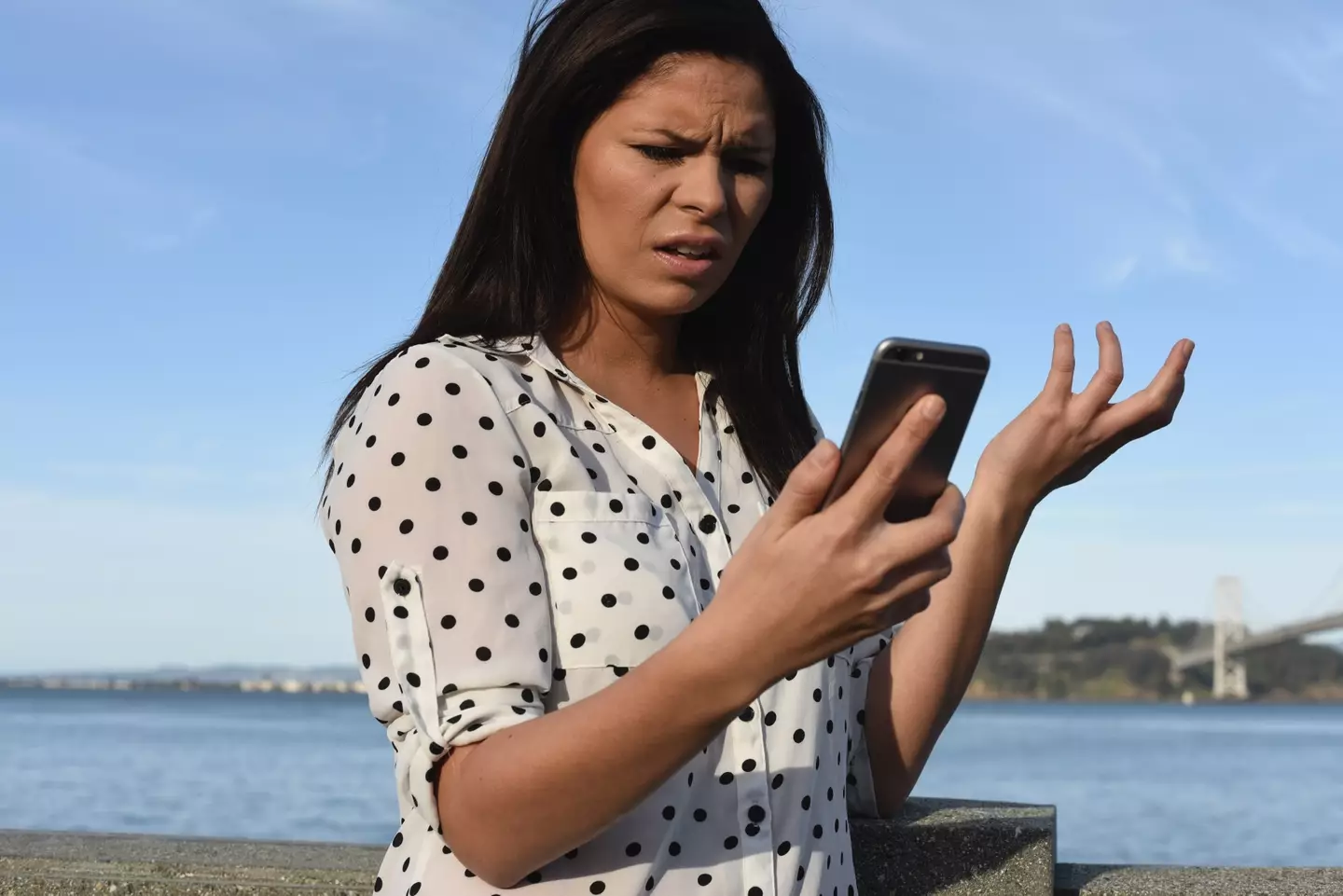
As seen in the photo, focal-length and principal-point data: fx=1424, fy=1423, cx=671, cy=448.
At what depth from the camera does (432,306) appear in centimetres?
183

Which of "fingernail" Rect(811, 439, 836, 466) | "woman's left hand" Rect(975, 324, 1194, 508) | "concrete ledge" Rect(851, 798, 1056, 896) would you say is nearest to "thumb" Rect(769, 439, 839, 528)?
"fingernail" Rect(811, 439, 836, 466)

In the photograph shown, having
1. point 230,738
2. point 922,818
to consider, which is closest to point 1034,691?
point 230,738

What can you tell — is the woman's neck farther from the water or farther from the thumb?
the water

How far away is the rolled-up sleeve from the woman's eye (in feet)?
1.30

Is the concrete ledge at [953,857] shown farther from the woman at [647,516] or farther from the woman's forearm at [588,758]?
the woman's forearm at [588,758]

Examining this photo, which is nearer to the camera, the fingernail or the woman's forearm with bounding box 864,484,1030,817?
the fingernail

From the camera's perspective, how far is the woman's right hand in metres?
1.10

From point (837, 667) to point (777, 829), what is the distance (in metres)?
0.25

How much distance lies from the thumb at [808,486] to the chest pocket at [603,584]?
0.43 meters

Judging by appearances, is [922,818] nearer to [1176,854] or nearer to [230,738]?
[1176,854]

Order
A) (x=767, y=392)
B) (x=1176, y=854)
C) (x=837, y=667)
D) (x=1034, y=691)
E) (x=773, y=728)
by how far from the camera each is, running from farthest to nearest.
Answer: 1. (x=1034, y=691)
2. (x=1176, y=854)
3. (x=767, y=392)
4. (x=837, y=667)
5. (x=773, y=728)

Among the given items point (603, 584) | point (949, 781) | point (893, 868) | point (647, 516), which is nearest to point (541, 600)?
point (603, 584)

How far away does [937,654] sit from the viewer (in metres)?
1.94

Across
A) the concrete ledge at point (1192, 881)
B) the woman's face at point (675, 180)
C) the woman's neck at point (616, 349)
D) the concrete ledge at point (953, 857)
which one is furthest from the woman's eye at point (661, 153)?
the concrete ledge at point (1192, 881)
